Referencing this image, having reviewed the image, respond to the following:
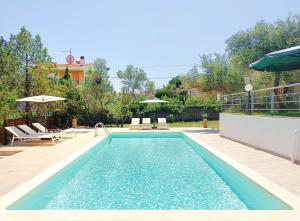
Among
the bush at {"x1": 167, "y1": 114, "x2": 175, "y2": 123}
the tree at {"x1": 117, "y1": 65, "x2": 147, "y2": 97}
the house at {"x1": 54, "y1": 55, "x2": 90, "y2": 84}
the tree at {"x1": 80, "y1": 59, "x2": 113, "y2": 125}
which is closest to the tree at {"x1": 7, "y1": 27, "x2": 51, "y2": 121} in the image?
the tree at {"x1": 80, "y1": 59, "x2": 113, "y2": 125}

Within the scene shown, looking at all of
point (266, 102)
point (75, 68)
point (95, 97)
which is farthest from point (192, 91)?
point (266, 102)

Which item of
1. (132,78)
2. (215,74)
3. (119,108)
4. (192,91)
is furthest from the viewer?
(192,91)

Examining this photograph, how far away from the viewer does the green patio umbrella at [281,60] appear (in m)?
10.5

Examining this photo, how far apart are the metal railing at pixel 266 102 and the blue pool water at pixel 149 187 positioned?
2.78 metres

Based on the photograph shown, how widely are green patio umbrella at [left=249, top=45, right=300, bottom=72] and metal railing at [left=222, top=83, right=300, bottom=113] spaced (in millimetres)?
836

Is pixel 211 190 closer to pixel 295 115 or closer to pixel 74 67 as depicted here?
pixel 295 115

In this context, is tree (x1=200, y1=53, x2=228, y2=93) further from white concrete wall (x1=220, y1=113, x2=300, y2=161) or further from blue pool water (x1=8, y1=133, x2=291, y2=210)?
blue pool water (x1=8, y1=133, x2=291, y2=210)

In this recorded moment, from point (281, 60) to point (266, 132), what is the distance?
2.52m

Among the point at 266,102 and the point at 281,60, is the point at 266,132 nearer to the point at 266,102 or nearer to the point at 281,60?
the point at 266,102

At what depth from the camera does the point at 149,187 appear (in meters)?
7.71
